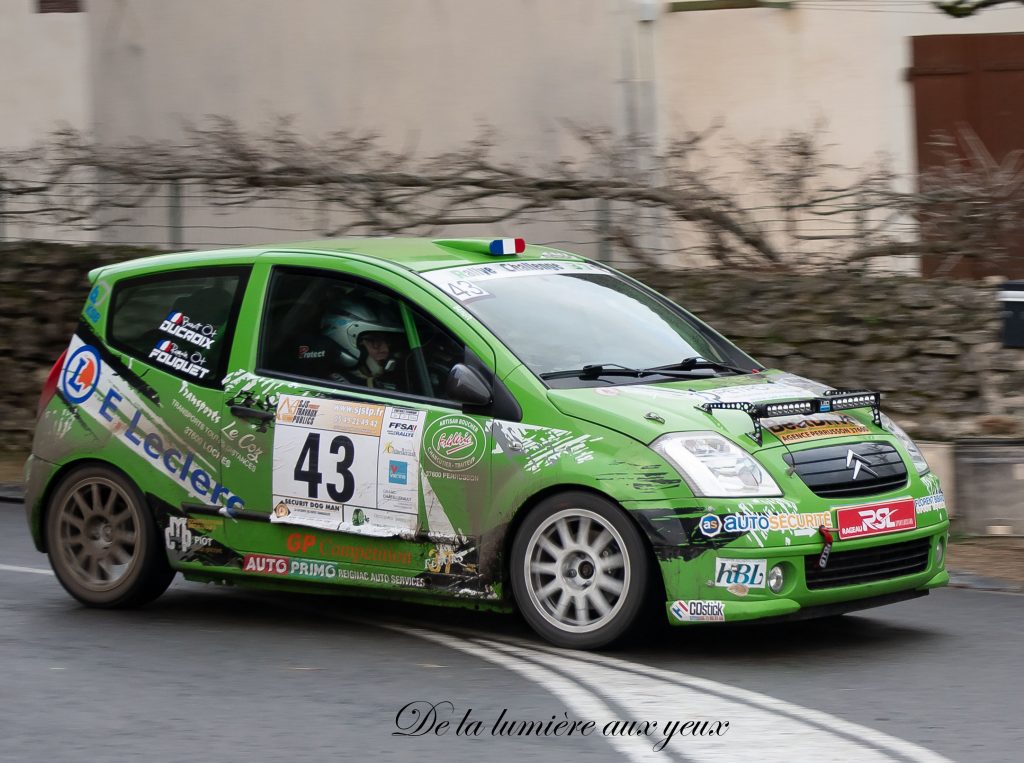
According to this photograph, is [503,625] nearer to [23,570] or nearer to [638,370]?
[638,370]

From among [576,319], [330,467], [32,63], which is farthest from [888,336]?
[32,63]

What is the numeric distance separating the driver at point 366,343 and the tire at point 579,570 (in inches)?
40.3

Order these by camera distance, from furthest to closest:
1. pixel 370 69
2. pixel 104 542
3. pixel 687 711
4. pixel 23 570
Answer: pixel 370 69 < pixel 23 570 < pixel 104 542 < pixel 687 711

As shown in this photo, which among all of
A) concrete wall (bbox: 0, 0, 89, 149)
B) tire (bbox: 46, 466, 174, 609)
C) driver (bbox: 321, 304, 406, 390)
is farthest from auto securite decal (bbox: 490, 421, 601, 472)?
concrete wall (bbox: 0, 0, 89, 149)

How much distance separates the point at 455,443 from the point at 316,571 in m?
0.95

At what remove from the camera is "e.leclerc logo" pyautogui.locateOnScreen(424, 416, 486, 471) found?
7.44 metres

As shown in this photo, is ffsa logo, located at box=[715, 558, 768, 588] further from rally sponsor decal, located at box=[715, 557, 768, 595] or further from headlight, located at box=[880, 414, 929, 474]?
headlight, located at box=[880, 414, 929, 474]

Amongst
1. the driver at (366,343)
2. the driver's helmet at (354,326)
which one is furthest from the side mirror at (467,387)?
the driver's helmet at (354,326)

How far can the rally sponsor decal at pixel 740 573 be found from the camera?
22.8 feet

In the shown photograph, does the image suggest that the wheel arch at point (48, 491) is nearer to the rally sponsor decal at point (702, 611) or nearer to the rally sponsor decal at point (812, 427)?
the rally sponsor decal at point (702, 611)

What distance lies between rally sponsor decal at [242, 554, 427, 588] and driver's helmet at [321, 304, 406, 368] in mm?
→ 919

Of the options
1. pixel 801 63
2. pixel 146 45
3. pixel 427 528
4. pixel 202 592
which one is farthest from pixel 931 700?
pixel 146 45

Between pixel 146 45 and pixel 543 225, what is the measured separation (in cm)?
640

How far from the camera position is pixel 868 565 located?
7266mm
